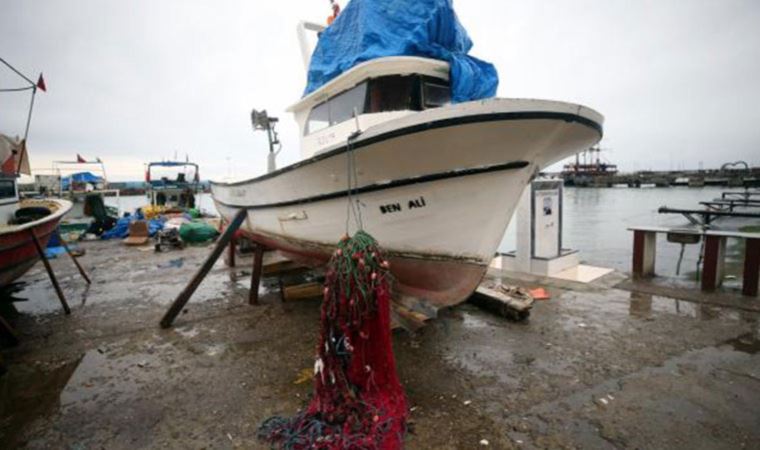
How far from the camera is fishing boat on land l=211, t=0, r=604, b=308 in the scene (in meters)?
3.13

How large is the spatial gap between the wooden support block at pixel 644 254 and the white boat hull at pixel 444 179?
3.78 meters

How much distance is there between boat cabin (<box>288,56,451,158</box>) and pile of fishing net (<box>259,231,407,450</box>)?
5.82 ft

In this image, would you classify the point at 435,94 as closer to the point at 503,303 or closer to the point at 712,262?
the point at 503,303

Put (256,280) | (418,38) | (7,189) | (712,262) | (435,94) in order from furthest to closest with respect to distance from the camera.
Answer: (7,189)
(256,280)
(712,262)
(435,94)
(418,38)

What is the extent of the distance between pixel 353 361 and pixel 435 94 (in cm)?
318

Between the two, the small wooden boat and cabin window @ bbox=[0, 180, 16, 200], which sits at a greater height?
cabin window @ bbox=[0, 180, 16, 200]

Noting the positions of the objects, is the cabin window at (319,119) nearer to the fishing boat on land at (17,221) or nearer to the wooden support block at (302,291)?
the wooden support block at (302,291)

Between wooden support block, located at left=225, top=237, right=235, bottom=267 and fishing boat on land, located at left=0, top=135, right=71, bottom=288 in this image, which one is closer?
fishing boat on land, located at left=0, top=135, right=71, bottom=288

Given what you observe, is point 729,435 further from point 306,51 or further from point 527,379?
point 306,51

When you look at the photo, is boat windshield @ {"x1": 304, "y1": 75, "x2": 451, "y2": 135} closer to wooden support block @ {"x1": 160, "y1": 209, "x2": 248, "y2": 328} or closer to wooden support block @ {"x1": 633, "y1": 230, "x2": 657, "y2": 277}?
wooden support block @ {"x1": 160, "y1": 209, "x2": 248, "y2": 328}

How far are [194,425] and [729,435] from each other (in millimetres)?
3790

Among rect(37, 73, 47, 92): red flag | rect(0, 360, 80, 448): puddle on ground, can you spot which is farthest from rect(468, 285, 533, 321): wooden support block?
rect(37, 73, 47, 92): red flag

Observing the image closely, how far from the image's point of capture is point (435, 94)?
445 centimetres

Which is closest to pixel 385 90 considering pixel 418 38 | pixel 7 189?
pixel 418 38
